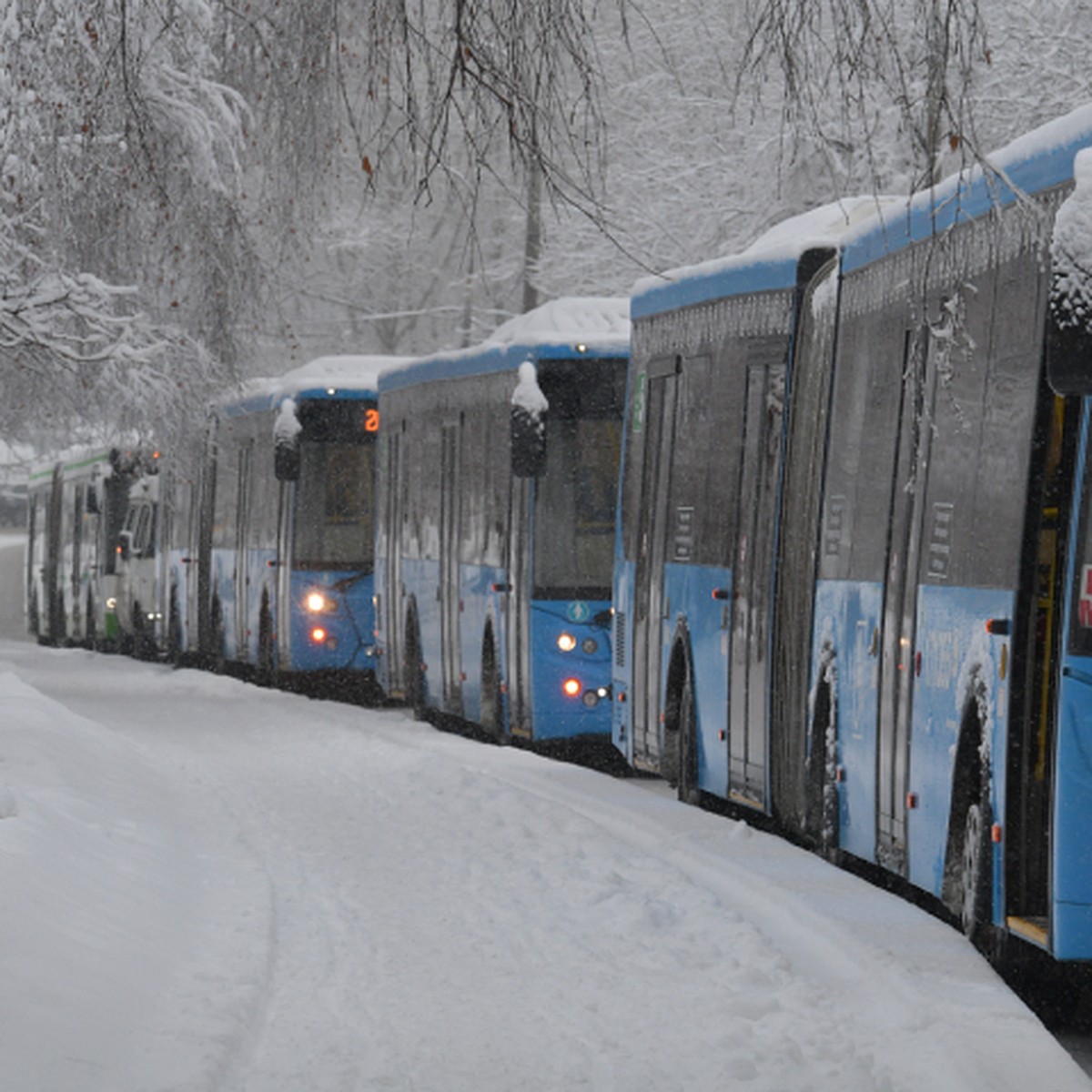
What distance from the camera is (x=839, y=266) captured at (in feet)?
41.7

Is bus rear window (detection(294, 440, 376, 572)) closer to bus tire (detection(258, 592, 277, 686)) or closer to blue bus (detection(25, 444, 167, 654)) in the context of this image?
bus tire (detection(258, 592, 277, 686))

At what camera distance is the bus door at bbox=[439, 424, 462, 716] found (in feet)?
70.1

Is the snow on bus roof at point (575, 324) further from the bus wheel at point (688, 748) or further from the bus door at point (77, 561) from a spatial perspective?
the bus door at point (77, 561)

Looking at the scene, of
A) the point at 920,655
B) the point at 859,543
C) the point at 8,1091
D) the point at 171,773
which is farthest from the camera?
the point at 171,773

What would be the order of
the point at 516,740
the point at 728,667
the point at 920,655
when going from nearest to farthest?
1. the point at 920,655
2. the point at 728,667
3. the point at 516,740

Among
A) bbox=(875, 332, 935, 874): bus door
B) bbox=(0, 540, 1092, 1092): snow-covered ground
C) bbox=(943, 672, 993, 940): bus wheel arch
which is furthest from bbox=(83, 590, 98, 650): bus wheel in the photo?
bbox=(943, 672, 993, 940): bus wheel arch

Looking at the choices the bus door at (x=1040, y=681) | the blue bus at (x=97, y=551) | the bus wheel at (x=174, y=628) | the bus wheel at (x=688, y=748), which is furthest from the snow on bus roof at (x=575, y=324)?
the bus wheel at (x=174, y=628)

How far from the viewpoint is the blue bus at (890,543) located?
846 cm

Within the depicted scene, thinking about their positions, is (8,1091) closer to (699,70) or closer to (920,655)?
(920,655)

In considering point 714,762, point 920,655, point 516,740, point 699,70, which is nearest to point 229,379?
point 516,740

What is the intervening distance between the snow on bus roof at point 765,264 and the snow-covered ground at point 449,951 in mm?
3032

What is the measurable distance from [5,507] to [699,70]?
78.2 metres

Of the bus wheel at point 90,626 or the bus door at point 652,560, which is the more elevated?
the bus door at point 652,560

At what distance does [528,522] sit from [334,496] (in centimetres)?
819
